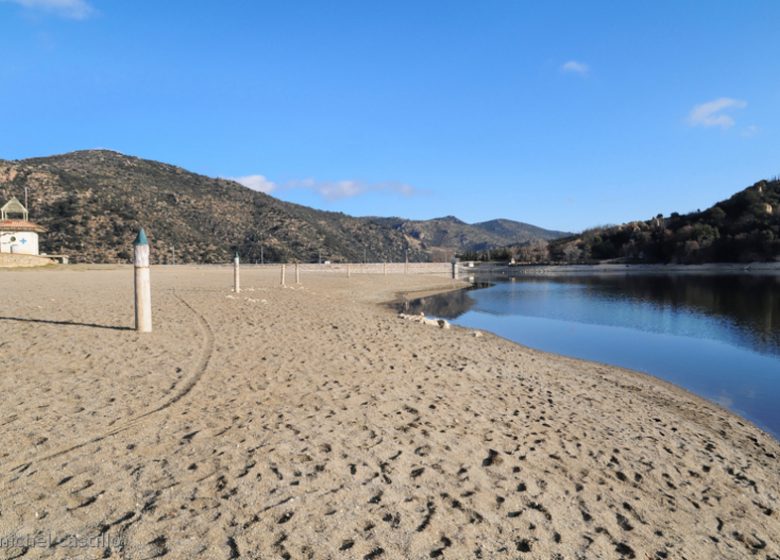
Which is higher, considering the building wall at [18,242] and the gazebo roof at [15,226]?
the gazebo roof at [15,226]

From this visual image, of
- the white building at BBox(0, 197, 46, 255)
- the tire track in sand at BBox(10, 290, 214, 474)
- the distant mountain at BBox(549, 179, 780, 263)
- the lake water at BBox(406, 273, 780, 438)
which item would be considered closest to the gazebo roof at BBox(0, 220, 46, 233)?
the white building at BBox(0, 197, 46, 255)

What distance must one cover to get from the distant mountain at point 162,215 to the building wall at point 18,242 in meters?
16.6

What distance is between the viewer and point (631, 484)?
15.7ft

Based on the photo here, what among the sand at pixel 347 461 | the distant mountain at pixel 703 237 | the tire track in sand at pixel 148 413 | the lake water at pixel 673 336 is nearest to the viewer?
the sand at pixel 347 461

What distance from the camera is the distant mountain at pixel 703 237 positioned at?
92.3 metres

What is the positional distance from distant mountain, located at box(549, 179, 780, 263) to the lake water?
73.1m

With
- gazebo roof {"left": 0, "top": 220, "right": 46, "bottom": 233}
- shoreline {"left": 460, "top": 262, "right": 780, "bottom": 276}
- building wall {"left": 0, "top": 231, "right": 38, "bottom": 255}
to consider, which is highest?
gazebo roof {"left": 0, "top": 220, "right": 46, "bottom": 233}

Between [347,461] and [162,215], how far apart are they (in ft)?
270

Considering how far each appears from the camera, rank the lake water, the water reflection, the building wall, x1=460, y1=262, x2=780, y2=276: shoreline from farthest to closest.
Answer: x1=460, y1=262, x2=780, y2=276: shoreline
the building wall
the water reflection
the lake water

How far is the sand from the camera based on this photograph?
3307mm

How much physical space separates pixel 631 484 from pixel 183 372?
236 inches

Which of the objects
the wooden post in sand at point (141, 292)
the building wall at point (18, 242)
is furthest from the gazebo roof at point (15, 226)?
the wooden post in sand at point (141, 292)

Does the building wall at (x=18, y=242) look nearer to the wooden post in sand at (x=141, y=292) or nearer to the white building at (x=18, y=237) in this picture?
the white building at (x=18, y=237)

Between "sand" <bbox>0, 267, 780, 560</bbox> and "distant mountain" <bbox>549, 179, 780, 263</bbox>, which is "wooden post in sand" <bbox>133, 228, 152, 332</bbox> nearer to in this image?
"sand" <bbox>0, 267, 780, 560</bbox>
